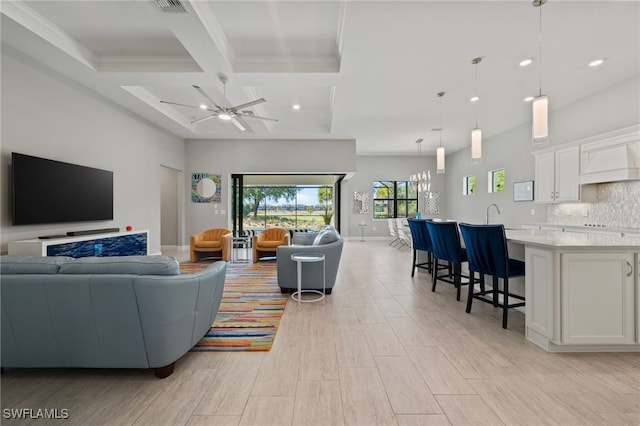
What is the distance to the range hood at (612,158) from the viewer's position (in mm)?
4098

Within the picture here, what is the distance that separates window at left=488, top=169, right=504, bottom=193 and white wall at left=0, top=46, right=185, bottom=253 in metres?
8.58

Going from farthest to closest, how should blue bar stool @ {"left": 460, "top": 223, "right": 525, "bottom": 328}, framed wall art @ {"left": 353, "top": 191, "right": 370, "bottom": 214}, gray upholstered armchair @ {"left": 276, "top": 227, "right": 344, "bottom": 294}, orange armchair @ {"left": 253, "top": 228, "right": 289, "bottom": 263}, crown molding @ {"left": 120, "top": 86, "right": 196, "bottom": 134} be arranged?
framed wall art @ {"left": 353, "top": 191, "right": 370, "bottom": 214}, orange armchair @ {"left": 253, "top": 228, "right": 289, "bottom": 263}, crown molding @ {"left": 120, "top": 86, "right": 196, "bottom": 134}, gray upholstered armchair @ {"left": 276, "top": 227, "right": 344, "bottom": 294}, blue bar stool @ {"left": 460, "top": 223, "right": 525, "bottom": 328}

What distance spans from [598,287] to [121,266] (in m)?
3.54

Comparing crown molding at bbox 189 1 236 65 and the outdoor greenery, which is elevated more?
crown molding at bbox 189 1 236 65

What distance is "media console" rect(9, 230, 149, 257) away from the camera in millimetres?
3527

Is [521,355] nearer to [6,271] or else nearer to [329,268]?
[329,268]

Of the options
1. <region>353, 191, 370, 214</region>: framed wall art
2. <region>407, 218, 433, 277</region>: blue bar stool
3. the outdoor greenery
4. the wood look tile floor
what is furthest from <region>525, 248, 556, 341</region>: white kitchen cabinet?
the outdoor greenery

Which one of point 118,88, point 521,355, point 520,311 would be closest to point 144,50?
point 118,88

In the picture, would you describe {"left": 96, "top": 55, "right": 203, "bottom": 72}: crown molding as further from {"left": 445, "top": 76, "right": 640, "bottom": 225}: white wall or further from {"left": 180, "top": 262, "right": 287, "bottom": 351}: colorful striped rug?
{"left": 445, "top": 76, "right": 640, "bottom": 225}: white wall

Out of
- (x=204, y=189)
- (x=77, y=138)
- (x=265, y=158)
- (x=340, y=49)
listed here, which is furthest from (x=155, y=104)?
(x=340, y=49)

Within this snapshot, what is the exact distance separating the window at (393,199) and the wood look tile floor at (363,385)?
7.98 m

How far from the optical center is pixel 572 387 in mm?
1894

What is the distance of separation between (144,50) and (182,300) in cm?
385

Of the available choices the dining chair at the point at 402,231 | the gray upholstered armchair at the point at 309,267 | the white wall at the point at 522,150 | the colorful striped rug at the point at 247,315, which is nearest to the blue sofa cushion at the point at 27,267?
the colorful striped rug at the point at 247,315
